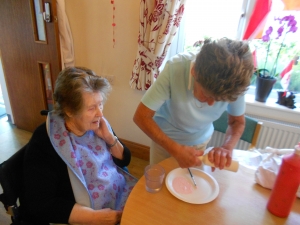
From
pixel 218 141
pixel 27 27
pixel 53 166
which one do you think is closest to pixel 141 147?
pixel 218 141

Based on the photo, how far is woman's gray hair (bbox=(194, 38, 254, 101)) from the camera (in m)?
0.81

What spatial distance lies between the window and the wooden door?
1.23m

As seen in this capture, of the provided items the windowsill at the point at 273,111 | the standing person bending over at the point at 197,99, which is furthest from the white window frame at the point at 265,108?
the standing person bending over at the point at 197,99

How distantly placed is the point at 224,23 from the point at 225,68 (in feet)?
4.51

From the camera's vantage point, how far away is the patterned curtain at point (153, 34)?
1.75 m

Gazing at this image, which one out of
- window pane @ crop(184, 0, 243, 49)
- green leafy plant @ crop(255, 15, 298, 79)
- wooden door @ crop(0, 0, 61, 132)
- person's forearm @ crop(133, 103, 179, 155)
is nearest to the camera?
person's forearm @ crop(133, 103, 179, 155)

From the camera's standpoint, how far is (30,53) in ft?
7.78

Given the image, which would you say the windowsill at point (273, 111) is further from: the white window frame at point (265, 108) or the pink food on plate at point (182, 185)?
the pink food on plate at point (182, 185)

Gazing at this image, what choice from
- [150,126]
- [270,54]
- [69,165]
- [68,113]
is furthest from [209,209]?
[270,54]

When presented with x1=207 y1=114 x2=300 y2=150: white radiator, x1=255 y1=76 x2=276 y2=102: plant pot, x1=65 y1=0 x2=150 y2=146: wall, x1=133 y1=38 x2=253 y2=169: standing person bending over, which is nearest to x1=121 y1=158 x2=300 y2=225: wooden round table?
x1=133 y1=38 x2=253 y2=169: standing person bending over

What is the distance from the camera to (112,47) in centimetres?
222

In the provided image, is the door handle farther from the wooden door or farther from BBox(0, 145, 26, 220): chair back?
BBox(0, 145, 26, 220): chair back

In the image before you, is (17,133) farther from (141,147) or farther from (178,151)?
(178,151)

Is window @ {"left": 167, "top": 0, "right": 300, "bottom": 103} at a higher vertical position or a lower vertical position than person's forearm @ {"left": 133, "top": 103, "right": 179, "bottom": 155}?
higher
